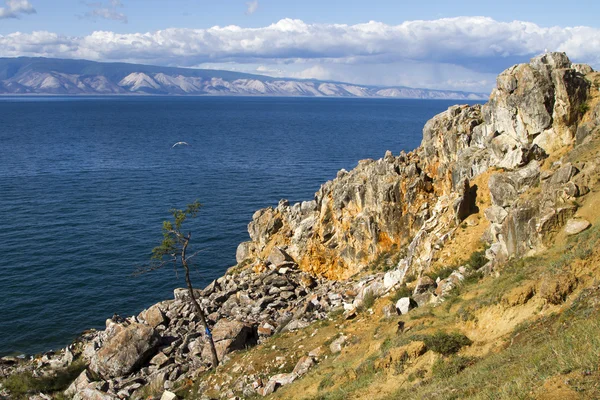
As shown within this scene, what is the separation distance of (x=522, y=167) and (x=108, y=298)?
4126cm

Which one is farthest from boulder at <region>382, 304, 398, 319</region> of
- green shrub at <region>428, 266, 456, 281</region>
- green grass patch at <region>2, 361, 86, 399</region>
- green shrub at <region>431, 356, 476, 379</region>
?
green grass patch at <region>2, 361, 86, 399</region>

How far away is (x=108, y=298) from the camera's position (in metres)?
55.3

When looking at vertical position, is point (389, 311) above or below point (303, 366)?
above

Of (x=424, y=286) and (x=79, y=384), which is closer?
(x=424, y=286)

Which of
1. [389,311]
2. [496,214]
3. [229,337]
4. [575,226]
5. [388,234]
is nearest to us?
[575,226]

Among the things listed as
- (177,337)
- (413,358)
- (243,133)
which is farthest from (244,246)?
(243,133)

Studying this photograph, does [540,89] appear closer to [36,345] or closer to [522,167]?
[522,167]

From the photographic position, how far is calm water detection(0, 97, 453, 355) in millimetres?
53906

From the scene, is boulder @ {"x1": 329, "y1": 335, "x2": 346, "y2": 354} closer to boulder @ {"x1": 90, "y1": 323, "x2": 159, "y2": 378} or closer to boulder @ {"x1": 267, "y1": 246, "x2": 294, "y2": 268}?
boulder @ {"x1": 90, "y1": 323, "x2": 159, "y2": 378}

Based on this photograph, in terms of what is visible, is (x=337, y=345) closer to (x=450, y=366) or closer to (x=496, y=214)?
(x=450, y=366)

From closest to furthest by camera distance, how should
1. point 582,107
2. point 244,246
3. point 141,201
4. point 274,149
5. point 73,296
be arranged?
point 582,107
point 73,296
point 244,246
point 141,201
point 274,149

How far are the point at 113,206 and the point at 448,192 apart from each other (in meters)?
56.4

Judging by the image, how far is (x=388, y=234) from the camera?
164 ft

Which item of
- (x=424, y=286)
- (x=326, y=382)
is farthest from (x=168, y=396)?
(x=424, y=286)
